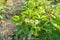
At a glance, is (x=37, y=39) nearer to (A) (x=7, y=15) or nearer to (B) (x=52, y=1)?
(A) (x=7, y=15)

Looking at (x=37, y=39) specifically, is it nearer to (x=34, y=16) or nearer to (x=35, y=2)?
(x=34, y=16)

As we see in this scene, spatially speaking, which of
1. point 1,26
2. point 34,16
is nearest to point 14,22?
point 1,26

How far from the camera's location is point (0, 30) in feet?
12.0

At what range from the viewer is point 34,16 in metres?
3.50

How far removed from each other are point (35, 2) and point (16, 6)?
17.2 inches

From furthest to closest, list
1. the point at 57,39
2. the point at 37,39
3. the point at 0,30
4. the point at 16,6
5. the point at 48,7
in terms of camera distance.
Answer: the point at 16,6 → the point at 48,7 → the point at 0,30 → the point at 37,39 → the point at 57,39

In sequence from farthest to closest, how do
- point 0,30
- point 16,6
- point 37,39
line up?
point 16,6, point 0,30, point 37,39

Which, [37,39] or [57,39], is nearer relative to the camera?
[57,39]

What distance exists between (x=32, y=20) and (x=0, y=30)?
1.89 feet

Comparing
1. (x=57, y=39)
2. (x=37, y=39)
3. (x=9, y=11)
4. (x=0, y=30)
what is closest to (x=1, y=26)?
(x=0, y=30)

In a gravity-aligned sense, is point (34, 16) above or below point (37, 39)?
above

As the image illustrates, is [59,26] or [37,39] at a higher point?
[59,26]

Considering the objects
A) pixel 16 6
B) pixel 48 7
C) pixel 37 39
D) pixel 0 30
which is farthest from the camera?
pixel 16 6

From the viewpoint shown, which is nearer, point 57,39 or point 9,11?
point 57,39
